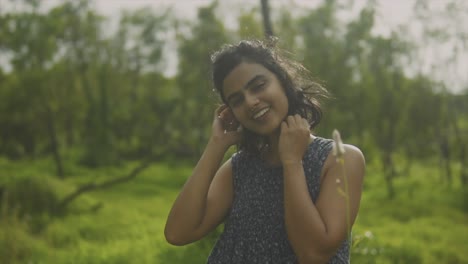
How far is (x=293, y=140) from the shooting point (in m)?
2.13

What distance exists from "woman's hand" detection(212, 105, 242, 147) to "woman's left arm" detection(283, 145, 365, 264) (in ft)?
1.64

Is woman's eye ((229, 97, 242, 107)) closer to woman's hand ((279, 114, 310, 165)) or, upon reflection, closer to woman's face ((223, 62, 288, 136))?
woman's face ((223, 62, 288, 136))

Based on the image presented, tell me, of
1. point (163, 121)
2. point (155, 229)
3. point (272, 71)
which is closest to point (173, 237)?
point (272, 71)

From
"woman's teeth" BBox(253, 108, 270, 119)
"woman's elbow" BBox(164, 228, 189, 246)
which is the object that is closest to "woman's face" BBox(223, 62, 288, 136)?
"woman's teeth" BBox(253, 108, 270, 119)

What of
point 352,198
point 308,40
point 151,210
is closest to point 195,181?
point 352,198

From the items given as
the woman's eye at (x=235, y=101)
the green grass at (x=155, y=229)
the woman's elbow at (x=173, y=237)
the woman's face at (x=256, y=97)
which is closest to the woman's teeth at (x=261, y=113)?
the woman's face at (x=256, y=97)

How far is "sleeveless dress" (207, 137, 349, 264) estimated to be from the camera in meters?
2.17

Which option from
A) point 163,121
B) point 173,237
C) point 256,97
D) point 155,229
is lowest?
point 163,121

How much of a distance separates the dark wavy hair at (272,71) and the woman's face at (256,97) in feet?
0.13

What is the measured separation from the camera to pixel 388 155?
1861 cm

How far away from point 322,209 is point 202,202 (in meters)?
0.54

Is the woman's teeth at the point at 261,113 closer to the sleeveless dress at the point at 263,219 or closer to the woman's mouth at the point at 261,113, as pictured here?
the woman's mouth at the point at 261,113

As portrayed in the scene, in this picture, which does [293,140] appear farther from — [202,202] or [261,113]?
[202,202]

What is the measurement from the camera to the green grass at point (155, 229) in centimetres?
761
